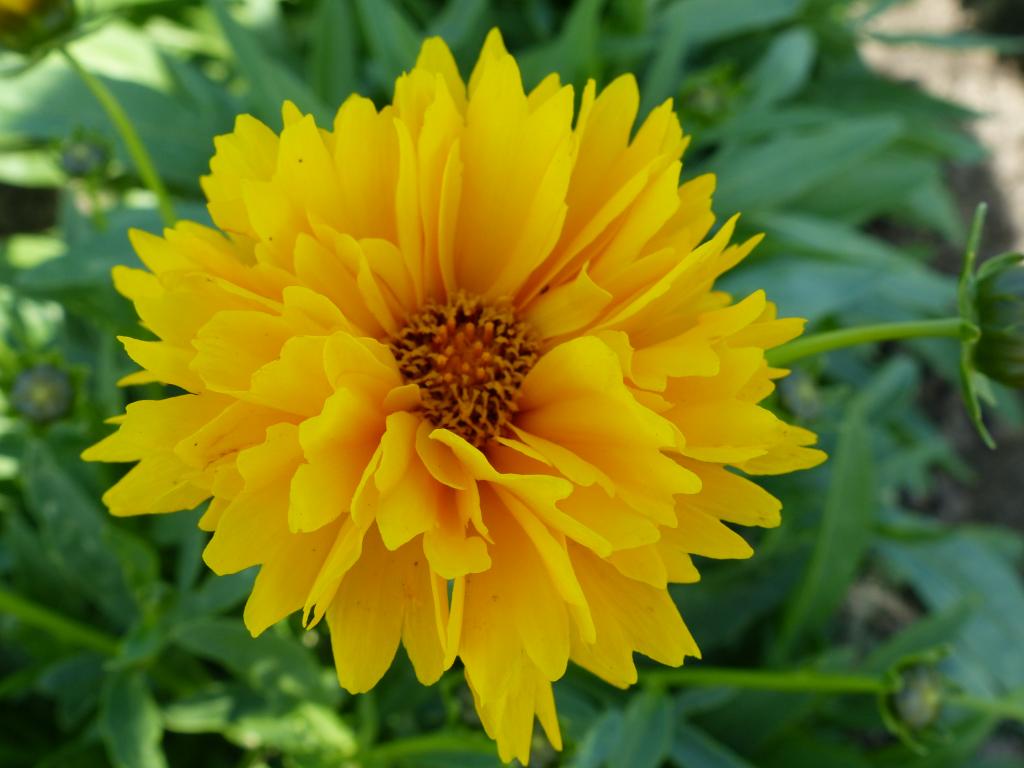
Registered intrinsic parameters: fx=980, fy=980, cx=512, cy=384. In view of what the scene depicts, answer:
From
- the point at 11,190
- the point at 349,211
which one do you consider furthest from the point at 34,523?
the point at 349,211

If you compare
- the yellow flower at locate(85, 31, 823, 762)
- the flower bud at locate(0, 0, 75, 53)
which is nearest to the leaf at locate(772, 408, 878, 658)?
the yellow flower at locate(85, 31, 823, 762)

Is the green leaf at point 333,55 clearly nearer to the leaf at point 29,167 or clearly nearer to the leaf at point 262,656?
the leaf at point 29,167

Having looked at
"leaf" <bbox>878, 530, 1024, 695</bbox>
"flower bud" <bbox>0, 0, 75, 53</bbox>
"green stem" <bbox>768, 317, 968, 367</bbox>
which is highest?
"flower bud" <bbox>0, 0, 75, 53</bbox>

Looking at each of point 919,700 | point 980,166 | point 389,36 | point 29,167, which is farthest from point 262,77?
point 980,166

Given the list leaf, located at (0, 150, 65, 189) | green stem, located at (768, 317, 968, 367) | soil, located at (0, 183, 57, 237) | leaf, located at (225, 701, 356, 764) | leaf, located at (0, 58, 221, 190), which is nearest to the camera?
green stem, located at (768, 317, 968, 367)

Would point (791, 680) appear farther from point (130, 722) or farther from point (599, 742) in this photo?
point (130, 722)

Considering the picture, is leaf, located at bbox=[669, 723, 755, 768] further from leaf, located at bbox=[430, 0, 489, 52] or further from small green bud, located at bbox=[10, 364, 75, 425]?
leaf, located at bbox=[430, 0, 489, 52]

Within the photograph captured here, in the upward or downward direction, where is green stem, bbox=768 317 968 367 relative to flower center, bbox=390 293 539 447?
downward
